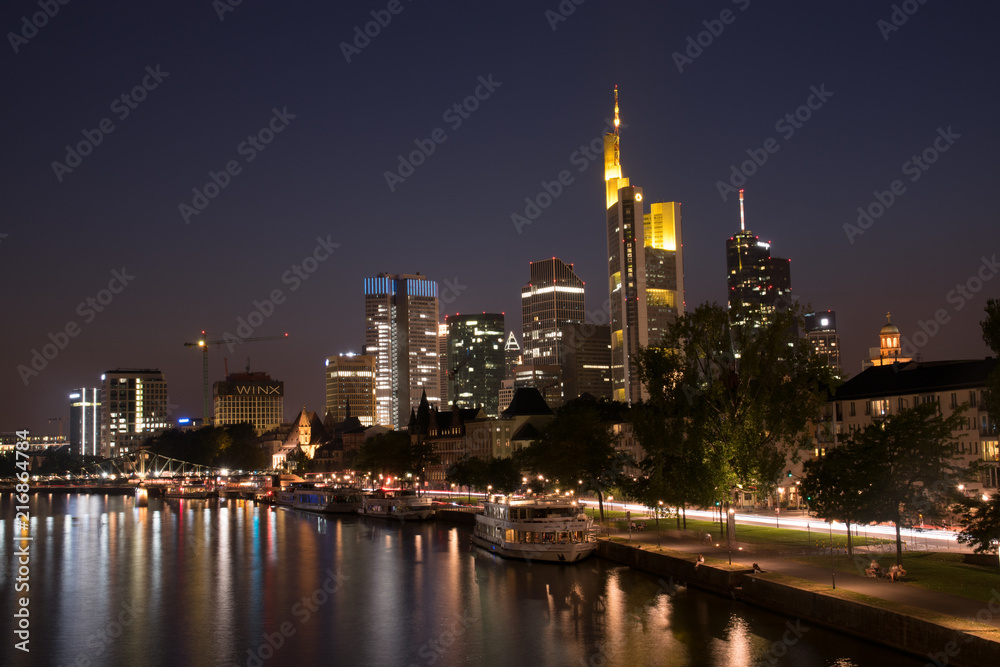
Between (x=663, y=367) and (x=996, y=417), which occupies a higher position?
(x=663, y=367)

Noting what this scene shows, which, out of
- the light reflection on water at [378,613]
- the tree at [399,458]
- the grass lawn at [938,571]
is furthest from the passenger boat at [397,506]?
the grass lawn at [938,571]

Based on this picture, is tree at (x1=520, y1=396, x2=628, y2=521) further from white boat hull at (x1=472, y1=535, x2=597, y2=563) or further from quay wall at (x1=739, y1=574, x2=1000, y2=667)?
quay wall at (x1=739, y1=574, x2=1000, y2=667)

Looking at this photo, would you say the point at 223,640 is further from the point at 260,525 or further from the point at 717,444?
the point at 260,525

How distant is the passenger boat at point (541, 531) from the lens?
71125 millimetres

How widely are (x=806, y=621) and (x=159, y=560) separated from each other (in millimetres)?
59175

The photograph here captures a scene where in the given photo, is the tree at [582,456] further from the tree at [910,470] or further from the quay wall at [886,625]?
the quay wall at [886,625]

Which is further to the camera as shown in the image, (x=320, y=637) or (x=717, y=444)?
(x=717, y=444)

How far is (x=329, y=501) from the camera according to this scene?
146 metres

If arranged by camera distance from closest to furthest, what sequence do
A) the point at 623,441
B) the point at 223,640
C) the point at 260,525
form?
the point at 223,640
the point at 260,525
the point at 623,441

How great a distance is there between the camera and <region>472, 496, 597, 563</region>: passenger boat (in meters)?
71.1

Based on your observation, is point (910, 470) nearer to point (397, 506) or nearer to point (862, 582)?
point (862, 582)

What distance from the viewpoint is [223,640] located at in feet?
161

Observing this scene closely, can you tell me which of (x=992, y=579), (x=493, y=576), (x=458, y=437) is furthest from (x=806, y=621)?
(x=458, y=437)

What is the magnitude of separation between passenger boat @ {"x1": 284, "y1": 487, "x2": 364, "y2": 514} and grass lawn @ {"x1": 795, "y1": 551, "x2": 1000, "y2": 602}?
97540 millimetres
